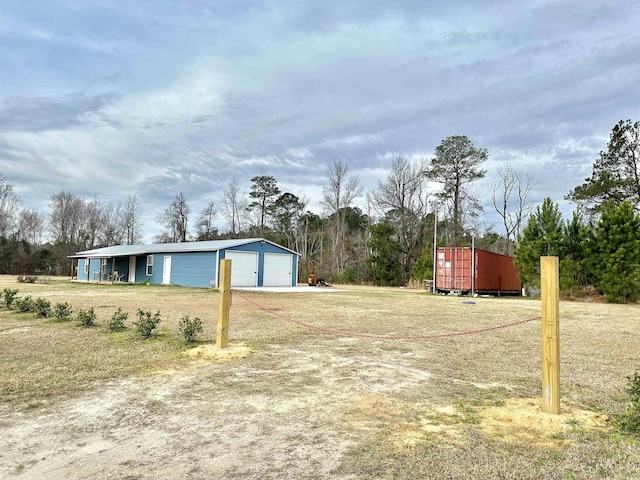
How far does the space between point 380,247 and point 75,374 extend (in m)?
31.4

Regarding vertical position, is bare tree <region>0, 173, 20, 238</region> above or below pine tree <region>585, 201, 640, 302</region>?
above

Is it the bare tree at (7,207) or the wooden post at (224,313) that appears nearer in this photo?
the wooden post at (224,313)

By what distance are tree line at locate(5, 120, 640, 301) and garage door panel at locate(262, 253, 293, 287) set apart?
10706mm

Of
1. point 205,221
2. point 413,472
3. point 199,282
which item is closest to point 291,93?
point 199,282

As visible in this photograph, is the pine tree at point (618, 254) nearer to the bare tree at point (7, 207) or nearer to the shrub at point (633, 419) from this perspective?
the shrub at point (633, 419)

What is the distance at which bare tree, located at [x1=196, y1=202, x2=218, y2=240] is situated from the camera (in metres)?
49.4

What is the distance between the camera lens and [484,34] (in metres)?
12.2

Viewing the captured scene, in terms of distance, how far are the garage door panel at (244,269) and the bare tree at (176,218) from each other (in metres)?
28.0

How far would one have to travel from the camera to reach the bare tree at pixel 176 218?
49656 mm

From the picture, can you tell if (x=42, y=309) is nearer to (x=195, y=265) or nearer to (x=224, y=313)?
(x=224, y=313)

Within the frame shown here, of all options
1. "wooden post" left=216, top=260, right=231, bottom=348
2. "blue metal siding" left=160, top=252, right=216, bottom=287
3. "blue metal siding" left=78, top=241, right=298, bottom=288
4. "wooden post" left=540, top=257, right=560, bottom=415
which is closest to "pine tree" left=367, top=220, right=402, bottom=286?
"blue metal siding" left=78, top=241, right=298, bottom=288

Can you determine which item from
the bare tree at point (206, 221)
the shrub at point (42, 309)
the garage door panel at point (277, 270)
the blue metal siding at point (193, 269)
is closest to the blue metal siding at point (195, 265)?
the blue metal siding at point (193, 269)

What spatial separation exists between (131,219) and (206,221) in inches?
398

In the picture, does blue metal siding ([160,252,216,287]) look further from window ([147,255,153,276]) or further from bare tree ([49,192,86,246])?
bare tree ([49,192,86,246])
